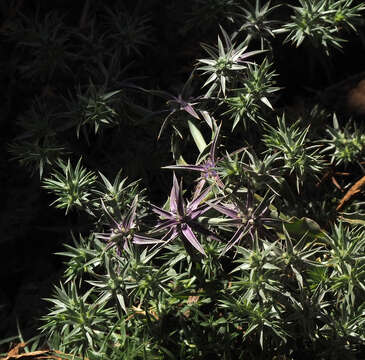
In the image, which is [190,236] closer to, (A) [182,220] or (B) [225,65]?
(A) [182,220]

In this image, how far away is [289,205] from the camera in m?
2.02

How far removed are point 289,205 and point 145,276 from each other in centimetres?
64

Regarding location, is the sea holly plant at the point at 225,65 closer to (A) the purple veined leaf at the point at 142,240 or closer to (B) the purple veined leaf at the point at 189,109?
(B) the purple veined leaf at the point at 189,109

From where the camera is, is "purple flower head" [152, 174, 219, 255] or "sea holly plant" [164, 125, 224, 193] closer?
"purple flower head" [152, 174, 219, 255]

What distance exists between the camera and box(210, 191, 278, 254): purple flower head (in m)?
1.60

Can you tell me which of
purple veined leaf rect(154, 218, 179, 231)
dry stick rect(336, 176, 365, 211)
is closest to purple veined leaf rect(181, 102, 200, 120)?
purple veined leaf rect(154, 218, 179, 231)

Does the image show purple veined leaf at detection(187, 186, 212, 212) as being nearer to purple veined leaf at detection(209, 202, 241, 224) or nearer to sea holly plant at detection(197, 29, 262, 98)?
purple veined leaf at detection(209, 202, 241, 224)

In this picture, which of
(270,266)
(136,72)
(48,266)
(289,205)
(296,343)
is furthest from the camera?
(136,72)

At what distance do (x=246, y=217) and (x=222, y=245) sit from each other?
23 centimetres

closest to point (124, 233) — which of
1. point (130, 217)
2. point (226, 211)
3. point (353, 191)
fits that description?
point (130, 217)

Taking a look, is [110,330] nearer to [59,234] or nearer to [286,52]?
[59,234]

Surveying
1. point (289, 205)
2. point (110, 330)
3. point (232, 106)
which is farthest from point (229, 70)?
point (110, 330)

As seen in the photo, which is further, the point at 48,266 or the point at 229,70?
the point at 48,266

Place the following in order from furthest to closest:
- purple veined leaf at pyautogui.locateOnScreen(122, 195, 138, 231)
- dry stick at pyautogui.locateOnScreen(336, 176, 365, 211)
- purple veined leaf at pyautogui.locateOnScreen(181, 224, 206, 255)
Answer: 1. dry stick at pyautogui.locateOnScreen(336, 176, 365, 211)
2. purple veined leaf at pyautogui.locateOnScreen(122, 195, 138, 231)
3. purple veined leaf at pyautogui.locateOnScreen(181, 224, 206, 255)
